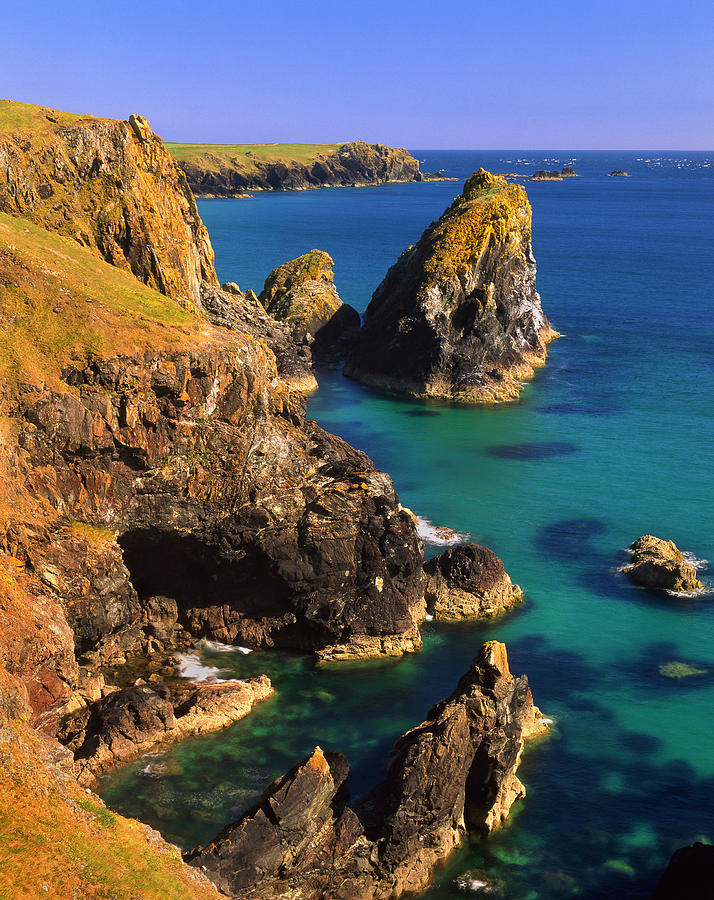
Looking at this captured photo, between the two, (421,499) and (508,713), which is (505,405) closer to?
(421,499)

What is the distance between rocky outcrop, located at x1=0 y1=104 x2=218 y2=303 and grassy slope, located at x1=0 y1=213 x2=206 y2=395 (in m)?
5.00

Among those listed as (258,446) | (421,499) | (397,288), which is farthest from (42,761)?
(397,288)

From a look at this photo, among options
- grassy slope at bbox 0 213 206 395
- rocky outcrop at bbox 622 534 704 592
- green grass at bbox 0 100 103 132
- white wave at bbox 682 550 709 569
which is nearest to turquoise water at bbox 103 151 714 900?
white wave at bbox 682 550 709 569

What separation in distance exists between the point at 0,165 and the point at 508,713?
4482cm

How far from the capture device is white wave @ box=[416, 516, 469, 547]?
61031mm

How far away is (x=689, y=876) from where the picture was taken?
102 ft

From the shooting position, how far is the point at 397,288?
10394 cm

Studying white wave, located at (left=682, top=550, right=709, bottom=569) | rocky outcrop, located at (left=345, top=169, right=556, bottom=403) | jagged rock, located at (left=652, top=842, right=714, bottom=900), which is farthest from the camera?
rocky outcrop, located at (left=345, top=169, right=556, bottom=403)

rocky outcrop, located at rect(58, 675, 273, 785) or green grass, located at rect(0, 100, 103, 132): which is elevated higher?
green grass, located at rect(0, 100, 103, 132)

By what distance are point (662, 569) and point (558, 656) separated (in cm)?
1147

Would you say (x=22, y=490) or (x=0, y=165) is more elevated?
(x=0, y=165)

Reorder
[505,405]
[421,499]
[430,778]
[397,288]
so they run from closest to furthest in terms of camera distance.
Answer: [430,778] < [421,499] < [505,405] < [397,288]

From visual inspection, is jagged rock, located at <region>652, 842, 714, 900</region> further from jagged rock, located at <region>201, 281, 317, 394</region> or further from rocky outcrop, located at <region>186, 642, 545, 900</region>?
jagged rock, located at <region>201, 281, 317, 394</region>

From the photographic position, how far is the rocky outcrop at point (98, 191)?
56.7 m
